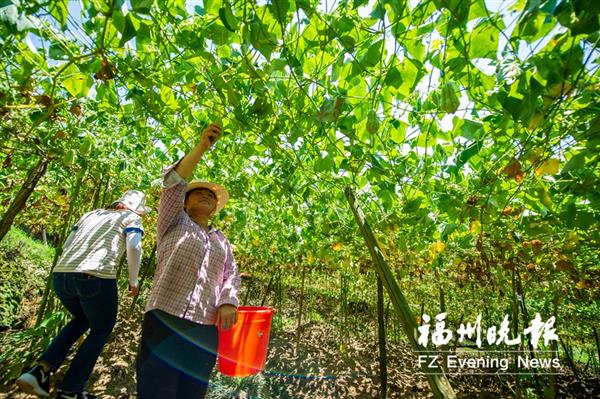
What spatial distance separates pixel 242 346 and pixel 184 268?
119cm

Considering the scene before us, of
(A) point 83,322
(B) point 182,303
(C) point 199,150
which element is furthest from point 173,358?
(A) point 83,322

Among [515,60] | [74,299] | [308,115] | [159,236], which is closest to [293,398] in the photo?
[74,299]

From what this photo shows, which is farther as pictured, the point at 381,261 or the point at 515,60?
the point at 381,261

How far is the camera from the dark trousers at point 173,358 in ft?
4.99

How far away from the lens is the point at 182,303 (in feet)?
5.28

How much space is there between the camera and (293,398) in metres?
4.46

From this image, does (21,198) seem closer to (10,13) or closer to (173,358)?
(173,358)

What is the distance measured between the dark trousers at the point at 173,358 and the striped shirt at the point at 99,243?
0.84 metres

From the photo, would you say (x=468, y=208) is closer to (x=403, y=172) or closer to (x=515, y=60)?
(x=403, y=172)

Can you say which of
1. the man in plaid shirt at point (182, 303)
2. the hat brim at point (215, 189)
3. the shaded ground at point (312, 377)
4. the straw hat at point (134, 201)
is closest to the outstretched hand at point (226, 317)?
the man in plaid shirt at point (182, 303)

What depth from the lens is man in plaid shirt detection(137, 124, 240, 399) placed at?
1.53 m

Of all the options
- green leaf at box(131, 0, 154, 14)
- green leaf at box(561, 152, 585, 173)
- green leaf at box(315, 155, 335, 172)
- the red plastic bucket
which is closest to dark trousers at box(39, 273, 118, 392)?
the red plastic bucket

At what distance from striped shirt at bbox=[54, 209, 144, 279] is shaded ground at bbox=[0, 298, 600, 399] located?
1.74 m

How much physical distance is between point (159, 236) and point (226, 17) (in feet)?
4.06
